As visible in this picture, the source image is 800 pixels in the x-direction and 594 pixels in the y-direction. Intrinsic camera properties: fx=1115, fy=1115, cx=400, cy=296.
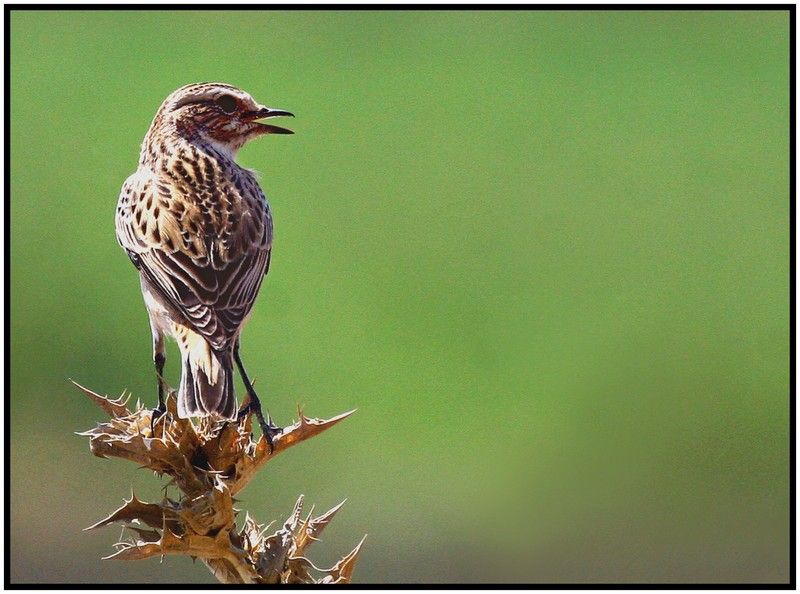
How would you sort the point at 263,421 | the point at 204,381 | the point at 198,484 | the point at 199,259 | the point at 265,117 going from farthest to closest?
the point at 265,117, the point at 199,259, the point at 263,421, the point at 204,381, the point at 198,484

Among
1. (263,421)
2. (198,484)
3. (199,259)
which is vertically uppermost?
(199,259)

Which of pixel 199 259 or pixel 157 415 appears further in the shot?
pixel 199 259

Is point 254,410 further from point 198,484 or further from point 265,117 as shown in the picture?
point 265,117

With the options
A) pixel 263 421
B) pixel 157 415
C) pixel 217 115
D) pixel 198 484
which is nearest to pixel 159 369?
pixel 157 415

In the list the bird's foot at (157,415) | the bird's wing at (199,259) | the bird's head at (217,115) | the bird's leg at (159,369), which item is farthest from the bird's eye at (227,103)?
the bird's foot at (157,415)

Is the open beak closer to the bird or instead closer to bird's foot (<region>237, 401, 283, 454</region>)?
the bird

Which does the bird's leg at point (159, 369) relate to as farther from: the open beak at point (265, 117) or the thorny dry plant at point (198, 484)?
the open beak at point (265, 117)

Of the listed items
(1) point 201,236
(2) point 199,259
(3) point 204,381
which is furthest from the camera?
(1) point 201,236
